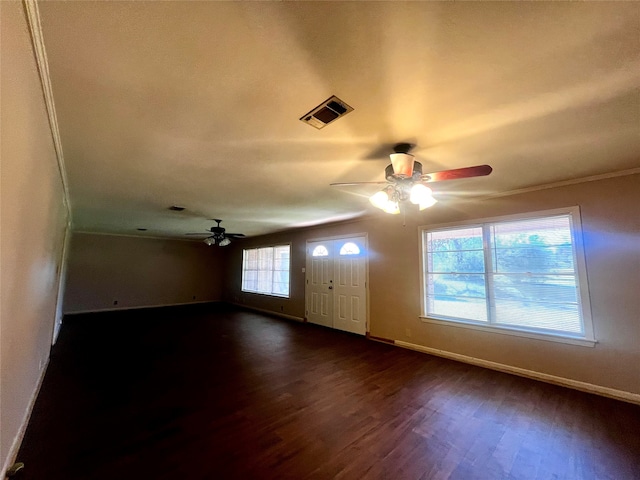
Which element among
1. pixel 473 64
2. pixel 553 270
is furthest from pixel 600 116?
pixel 553 270

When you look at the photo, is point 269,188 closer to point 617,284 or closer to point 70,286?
point 617,284

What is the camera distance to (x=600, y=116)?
1.87m

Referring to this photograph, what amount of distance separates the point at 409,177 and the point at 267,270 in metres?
6.58

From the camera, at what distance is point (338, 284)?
5918 millimetres

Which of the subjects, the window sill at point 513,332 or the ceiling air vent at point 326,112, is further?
the window sill at point 513,332

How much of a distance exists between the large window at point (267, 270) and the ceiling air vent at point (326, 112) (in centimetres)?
565

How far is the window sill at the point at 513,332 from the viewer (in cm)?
302

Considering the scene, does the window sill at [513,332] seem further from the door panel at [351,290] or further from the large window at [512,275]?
the door panel at [351,290]

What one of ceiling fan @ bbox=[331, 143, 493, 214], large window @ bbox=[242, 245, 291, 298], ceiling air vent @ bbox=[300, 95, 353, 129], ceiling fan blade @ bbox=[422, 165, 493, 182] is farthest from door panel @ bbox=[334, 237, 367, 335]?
ceiling air vent @ bbox=[300, 95, 353, 129]

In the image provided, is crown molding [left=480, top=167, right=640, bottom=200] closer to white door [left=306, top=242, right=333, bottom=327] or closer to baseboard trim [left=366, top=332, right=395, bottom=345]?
baseboard trim [left=366, top=332, right=395, bottom=345]

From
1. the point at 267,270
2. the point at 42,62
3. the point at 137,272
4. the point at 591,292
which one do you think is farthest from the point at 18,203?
the point at 137,272

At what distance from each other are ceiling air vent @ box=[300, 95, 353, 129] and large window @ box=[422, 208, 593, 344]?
311 cm

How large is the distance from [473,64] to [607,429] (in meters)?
3.19

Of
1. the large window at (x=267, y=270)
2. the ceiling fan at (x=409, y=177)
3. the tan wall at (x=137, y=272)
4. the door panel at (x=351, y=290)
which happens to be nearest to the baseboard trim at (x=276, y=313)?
the large window at (x=267, y=270)
